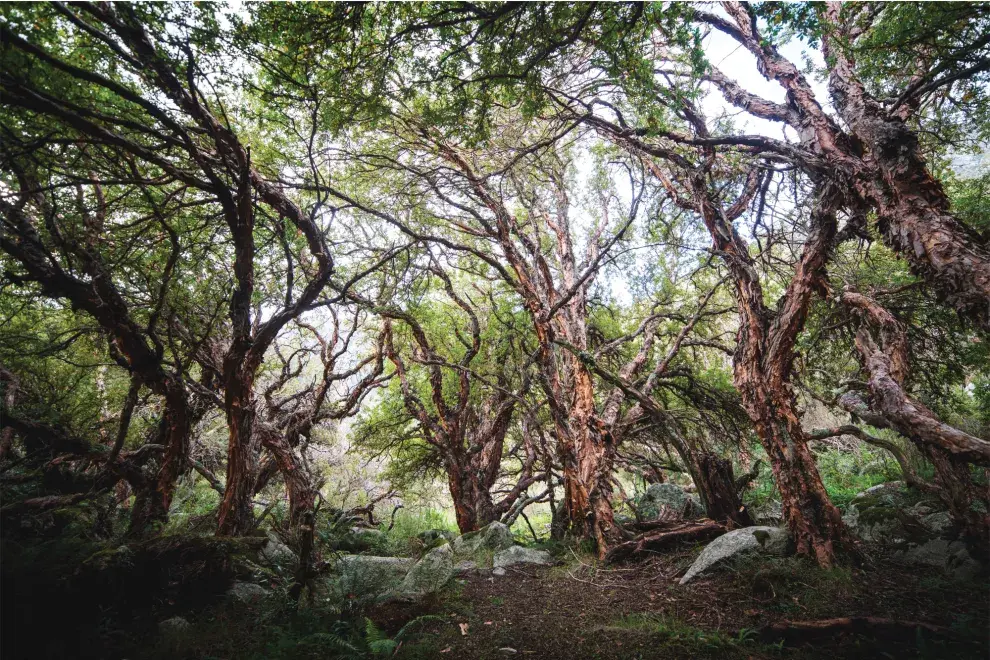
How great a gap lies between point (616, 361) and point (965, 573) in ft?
20.4

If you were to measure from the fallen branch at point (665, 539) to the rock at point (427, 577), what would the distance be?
2.36m

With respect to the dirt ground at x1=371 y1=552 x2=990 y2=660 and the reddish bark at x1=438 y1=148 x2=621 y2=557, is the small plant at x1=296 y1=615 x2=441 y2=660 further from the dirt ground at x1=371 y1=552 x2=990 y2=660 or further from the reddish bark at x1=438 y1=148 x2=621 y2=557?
the reddish bark at x1=438 y1=148 x2=621 y2=557

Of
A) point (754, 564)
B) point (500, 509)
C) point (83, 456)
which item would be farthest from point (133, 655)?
point (500, 509)

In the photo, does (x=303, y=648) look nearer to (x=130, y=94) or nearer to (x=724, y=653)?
(x=724, y=653)

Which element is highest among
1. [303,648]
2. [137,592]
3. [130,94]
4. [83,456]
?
[130,94]

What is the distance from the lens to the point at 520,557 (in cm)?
653

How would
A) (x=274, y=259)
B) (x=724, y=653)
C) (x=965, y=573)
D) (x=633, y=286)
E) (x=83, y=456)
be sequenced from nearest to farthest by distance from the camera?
(x=724, y=653) < (x=965, y=573) < (x=83, y=456) < (x=274, y=259) < (x=633, y=286)

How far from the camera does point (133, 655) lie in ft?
9.45

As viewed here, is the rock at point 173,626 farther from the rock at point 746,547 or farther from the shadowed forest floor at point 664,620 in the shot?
the rock at point 746,547

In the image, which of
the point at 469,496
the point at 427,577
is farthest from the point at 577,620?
the point at 469,496

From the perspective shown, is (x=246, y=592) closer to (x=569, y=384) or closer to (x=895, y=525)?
(x=569, y=384)

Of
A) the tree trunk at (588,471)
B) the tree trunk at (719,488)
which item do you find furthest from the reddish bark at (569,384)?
the tree trunk at (719,488)

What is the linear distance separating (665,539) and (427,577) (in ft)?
10.9

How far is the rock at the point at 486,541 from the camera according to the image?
7.17 metres
